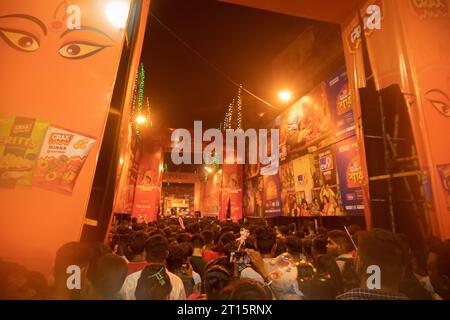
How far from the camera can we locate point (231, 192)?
60.6 ft

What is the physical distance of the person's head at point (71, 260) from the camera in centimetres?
222

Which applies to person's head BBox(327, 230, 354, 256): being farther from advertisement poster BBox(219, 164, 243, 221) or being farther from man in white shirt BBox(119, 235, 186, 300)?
advertisement poster BBox(219, 164, 243, 221)

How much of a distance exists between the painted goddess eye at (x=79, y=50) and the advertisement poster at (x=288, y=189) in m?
9.99

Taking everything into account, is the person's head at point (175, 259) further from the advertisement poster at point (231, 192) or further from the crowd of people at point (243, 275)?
the advertisement poster at point (231, 192)

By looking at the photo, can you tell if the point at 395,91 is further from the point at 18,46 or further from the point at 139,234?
the point at 18,46

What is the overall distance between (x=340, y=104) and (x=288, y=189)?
4931 mm

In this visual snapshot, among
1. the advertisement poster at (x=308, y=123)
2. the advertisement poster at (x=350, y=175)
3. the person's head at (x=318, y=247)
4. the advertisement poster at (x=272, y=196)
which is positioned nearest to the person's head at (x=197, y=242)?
the person's head at (x=318, y=247)

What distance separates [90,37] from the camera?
4.02 meters

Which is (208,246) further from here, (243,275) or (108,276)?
(108,276)

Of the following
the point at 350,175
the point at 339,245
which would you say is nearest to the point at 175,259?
the point at 339,245

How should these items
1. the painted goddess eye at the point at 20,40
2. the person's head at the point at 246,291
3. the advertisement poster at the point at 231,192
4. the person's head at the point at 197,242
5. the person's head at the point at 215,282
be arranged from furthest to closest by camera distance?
the advertisement poster at the point at 231,192 < the person's head at the point at 197,242 < the painted goddess eye at the point at 20,40 < the person's head at the point at 215,282 < the person's head at the point at 246,291

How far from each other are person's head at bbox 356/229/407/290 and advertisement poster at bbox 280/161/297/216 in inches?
394

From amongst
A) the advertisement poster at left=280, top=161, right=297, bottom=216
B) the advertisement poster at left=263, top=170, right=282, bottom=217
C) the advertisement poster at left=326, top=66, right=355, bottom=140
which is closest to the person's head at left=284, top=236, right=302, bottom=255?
the advertisement poster at left=326, top=66, right=355, bottom=140

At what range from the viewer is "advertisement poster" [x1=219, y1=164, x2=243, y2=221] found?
1814 cm
